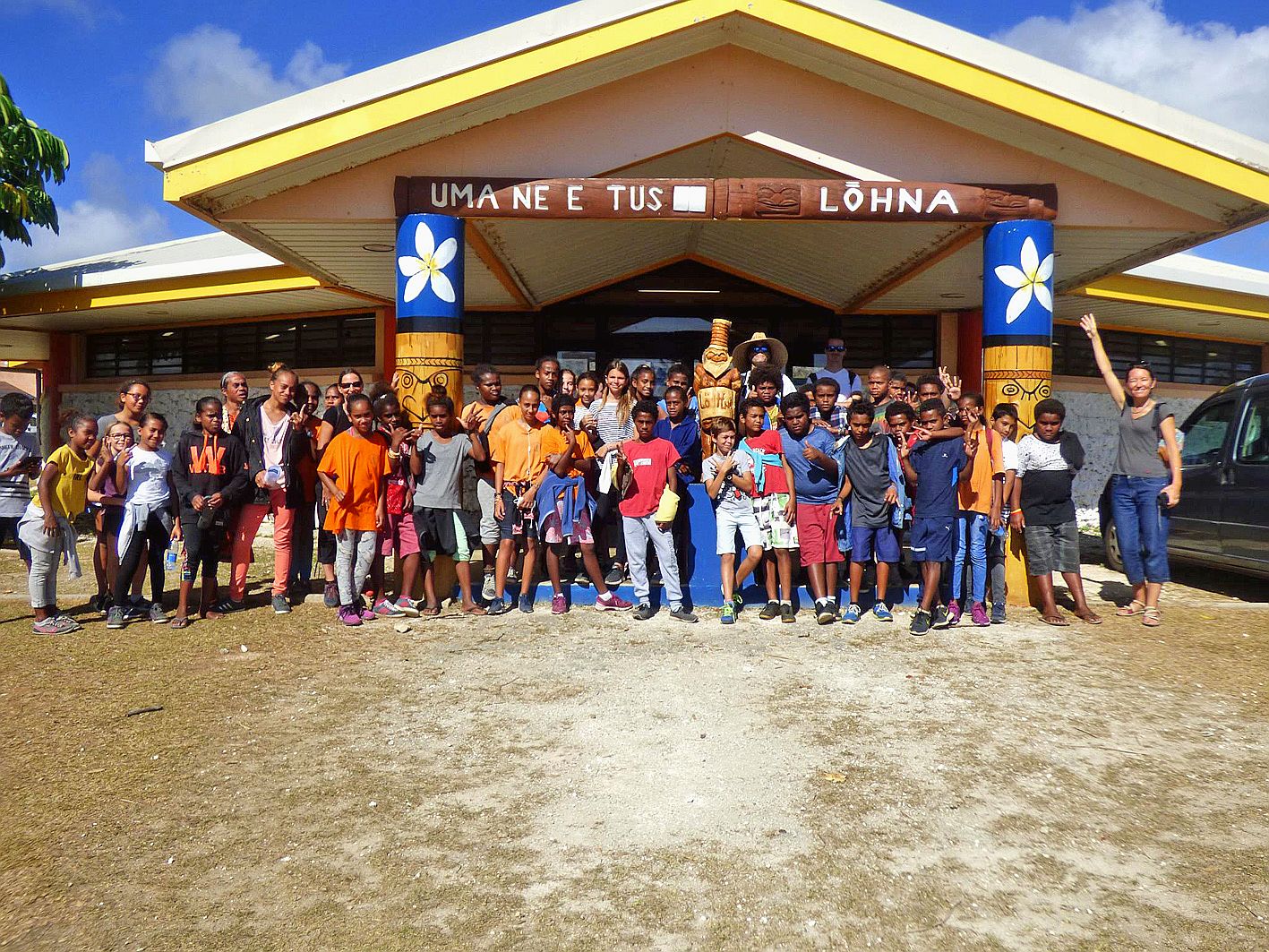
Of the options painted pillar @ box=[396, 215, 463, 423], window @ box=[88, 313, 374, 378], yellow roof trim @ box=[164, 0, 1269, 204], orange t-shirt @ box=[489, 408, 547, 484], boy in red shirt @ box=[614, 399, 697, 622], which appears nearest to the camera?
boy in red shirt @ box=[614, 399, 697, 622]

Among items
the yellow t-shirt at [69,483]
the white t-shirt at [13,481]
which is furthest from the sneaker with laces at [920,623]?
the white t-shirt at [13,481]

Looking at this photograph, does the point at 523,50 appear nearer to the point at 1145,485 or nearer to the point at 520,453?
the point at 520,453

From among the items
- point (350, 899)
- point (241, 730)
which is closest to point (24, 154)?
point (241, 730)

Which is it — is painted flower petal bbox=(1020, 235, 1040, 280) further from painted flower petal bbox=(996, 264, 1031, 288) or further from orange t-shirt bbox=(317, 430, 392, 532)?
orange t-shirt bbox=(317, 430, 392, 532)

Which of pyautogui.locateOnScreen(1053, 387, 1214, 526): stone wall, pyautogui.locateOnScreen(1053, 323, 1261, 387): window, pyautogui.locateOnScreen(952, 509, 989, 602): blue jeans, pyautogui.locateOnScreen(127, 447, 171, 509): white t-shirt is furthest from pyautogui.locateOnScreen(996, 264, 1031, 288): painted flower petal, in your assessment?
pyautogui.locateOnScreen(127, 447, 171, 509): white t-shirt

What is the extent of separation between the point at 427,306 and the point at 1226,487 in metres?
6.85

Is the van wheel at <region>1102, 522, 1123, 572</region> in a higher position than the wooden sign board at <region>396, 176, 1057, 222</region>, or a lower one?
lower

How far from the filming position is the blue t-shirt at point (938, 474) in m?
5.74

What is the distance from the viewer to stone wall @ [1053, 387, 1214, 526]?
12.5 meters

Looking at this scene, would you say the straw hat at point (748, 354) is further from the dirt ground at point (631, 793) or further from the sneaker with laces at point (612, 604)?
the dirt ground at point (631, 793)

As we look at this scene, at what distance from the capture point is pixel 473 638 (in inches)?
216

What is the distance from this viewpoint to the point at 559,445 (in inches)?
242

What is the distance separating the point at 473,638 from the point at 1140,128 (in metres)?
6.31

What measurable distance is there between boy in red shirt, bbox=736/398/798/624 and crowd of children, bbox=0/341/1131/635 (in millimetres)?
14
